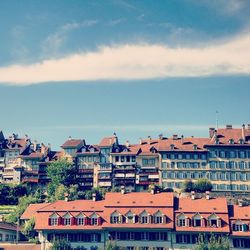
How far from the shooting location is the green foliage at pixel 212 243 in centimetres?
6950

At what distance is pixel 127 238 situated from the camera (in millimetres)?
77688

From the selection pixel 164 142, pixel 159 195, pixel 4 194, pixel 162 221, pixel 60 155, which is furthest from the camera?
pixel 60 155

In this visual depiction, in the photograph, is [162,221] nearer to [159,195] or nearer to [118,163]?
[159,195]

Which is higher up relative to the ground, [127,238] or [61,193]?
[61,193]

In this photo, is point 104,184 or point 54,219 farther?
point 104,184

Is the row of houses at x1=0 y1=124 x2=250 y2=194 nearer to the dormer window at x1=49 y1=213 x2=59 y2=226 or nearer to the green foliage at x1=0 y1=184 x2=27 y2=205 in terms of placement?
the green foliage at x1=0 y1=184 x2=27 y2=205

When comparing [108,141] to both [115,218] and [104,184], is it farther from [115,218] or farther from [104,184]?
[115,218]

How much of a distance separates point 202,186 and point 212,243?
1281 inches

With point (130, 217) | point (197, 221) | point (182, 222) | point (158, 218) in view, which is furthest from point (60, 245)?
point (197, 221)

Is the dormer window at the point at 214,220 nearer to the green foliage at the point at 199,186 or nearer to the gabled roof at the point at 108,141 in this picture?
the green foliage at the point at 199,186

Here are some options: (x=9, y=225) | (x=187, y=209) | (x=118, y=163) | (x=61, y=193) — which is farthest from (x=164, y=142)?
(x=9, y=225)

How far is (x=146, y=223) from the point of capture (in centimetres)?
7794

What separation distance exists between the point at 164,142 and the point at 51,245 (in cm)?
4776

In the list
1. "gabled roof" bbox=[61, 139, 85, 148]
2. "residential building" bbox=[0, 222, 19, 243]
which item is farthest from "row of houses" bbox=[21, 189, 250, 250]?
"gabled roof" bbox=[61, 139, 85, 148]
